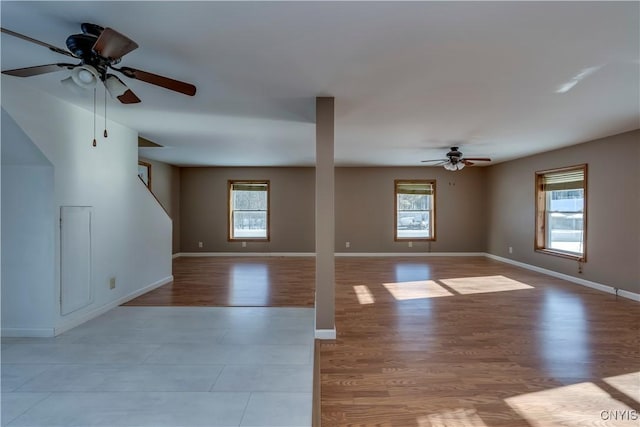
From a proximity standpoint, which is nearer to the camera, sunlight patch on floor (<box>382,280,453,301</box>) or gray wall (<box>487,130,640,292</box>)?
gray wall (<box>487,130,640,292</box>)

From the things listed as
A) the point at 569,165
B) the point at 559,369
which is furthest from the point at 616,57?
the point at 569,165

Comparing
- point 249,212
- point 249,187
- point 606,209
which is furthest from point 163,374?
point 249,187

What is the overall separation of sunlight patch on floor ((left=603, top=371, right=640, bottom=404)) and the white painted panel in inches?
184

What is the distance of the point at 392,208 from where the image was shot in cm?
870

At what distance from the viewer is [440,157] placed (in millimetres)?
7188

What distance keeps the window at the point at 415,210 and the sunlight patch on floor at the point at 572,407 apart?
21.0 feet

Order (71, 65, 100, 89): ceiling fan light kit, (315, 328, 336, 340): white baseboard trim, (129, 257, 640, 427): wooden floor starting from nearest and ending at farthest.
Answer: (71, 65, 100, 89): ceiling fan light kit → (129, 257, 640, 427): wooden floor → (315, 328, 336, 340): white baseboard trim

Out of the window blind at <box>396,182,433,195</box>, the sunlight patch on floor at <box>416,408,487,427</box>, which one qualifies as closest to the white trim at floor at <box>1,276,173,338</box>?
the sunlight patch on floor at <box>416,408,487,427</box>

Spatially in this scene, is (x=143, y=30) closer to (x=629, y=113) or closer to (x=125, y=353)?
(x=125, y=353)

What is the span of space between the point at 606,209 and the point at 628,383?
353cm

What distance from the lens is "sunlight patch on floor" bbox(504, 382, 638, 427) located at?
2.04 metres

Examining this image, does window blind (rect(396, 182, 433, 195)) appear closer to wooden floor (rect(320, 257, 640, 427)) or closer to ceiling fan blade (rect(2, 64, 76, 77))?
wooden floor (rect(320, 257, 640, 427))

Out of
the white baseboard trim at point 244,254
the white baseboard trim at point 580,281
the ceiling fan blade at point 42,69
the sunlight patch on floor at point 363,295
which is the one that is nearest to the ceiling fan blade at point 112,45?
the ceiling fan blade at point 42,69

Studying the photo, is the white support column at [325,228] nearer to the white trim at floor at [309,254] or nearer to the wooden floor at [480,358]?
the wooden floor at [480,358]
